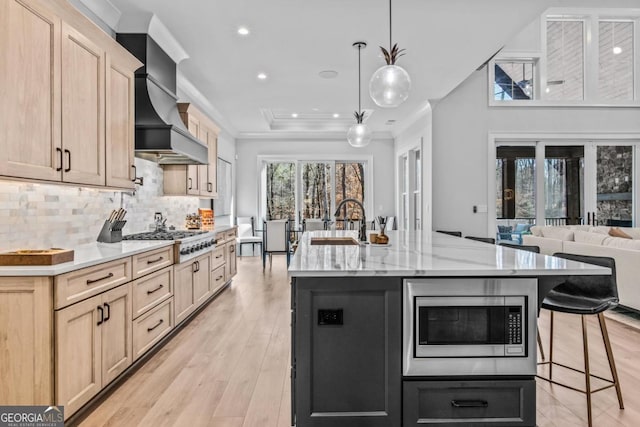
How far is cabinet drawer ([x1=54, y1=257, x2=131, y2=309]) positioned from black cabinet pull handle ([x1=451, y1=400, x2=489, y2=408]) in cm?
187

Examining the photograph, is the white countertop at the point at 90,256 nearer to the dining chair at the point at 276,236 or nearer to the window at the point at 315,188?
the dining chair at the point at 276,236

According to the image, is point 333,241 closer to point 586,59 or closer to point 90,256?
point 90,256

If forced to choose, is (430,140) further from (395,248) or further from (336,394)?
(336,394)

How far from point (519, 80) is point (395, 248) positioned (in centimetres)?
524

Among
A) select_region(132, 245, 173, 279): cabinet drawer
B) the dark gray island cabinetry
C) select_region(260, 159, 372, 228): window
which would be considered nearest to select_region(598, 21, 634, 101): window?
select_region(260, 159, 372, 228): window

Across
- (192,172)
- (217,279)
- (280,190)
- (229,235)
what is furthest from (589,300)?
(280,190)

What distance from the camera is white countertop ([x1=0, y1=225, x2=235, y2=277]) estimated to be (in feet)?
5.99

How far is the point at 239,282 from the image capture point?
5938 mm

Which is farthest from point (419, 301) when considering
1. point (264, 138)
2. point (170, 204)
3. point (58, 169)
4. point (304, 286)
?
point (264, 138)

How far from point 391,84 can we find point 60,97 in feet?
6.50

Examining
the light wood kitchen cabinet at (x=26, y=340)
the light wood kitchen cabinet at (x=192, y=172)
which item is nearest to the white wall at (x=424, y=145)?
the light wood kitchen cabinet at (x=192, y=172)

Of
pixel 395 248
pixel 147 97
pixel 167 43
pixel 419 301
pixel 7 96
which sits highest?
pixel 167 43

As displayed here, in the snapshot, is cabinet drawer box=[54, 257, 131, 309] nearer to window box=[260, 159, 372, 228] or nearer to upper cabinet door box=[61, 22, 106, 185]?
upper cabinet door box=[61, 22, 106, 185]

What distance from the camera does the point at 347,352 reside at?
173 cm
